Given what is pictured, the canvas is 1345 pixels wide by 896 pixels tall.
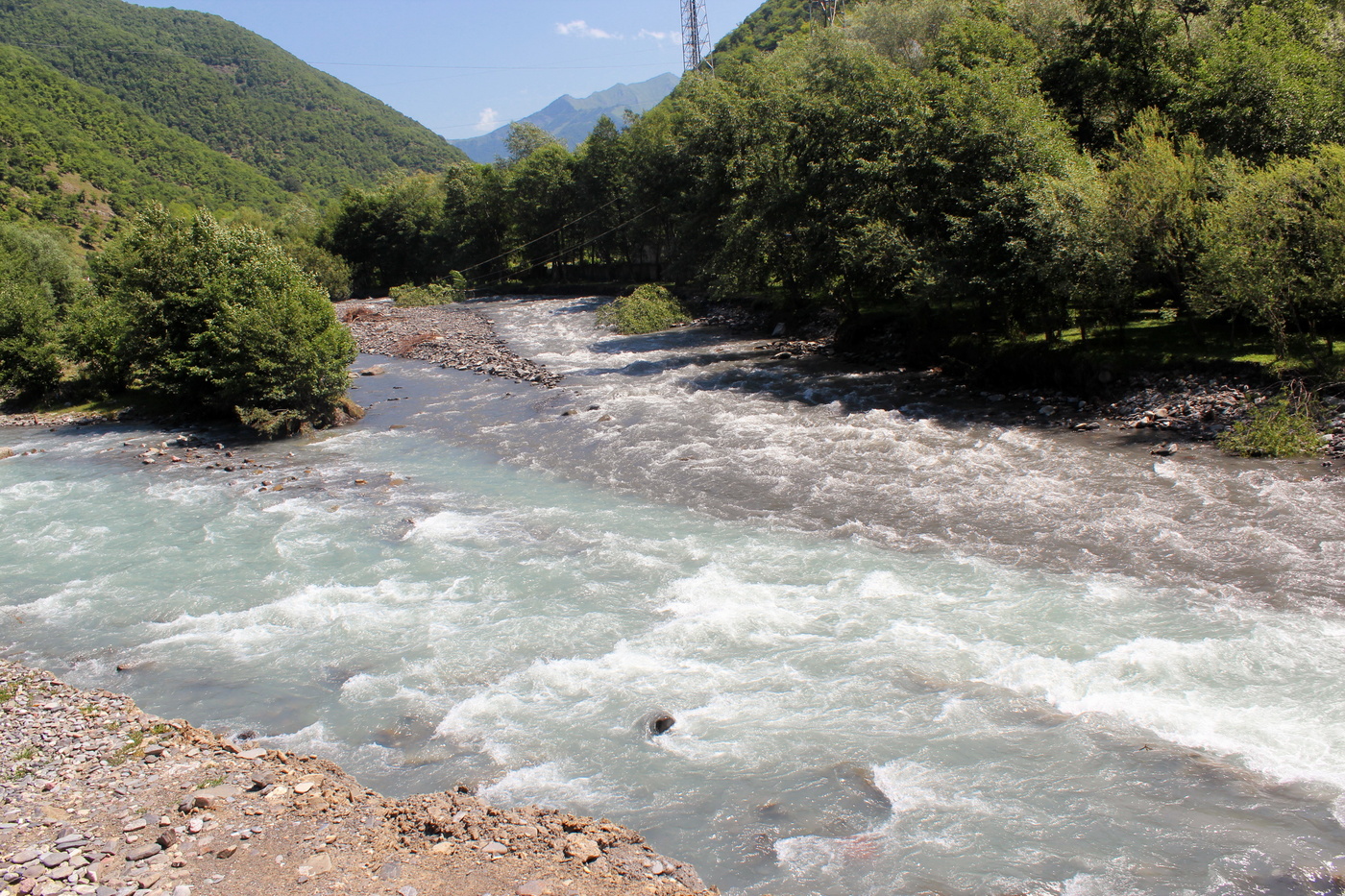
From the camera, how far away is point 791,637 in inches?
492

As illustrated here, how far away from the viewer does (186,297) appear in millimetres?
29922

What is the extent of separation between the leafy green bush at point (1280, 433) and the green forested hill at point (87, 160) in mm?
98900

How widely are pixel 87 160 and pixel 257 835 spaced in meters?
133

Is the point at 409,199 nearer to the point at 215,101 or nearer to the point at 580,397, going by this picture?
the point at 580,397

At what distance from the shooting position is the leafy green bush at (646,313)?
4772 cm

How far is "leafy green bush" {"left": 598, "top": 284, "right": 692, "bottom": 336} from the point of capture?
47719 millimetres

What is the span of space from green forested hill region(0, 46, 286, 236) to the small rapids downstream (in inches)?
3398

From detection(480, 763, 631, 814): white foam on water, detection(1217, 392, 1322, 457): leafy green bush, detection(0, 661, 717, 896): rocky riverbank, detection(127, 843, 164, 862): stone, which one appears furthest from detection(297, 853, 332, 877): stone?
detection(1217, 392, 1322, 457): leafy green bush

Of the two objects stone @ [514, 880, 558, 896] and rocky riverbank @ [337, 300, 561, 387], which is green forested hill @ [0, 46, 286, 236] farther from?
stone @ [514, 880, 558, 896]

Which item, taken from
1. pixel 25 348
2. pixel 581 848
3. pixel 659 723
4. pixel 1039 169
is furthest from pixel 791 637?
pixel 25 348

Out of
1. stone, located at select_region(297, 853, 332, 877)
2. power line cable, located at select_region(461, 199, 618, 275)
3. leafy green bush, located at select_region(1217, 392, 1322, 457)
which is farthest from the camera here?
power line cable, located at select_region(461, 199, 618, 275)

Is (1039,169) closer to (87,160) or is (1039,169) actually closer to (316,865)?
(316,865)

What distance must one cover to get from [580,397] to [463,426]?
5083 mm

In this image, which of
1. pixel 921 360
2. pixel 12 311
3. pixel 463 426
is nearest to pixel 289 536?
pixel 463 426
